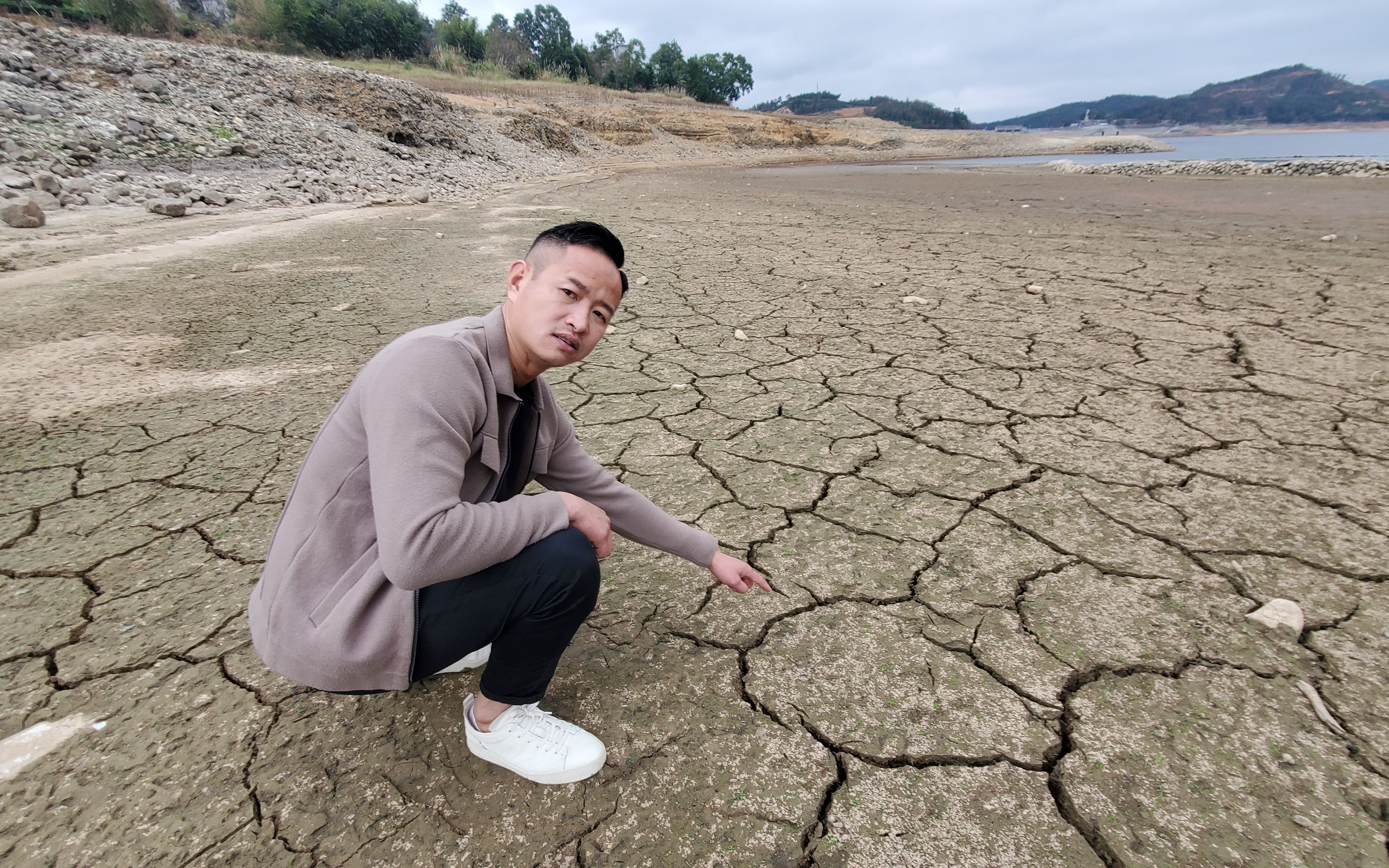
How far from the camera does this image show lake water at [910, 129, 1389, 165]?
64.7 ft

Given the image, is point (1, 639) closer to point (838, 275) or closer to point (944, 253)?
point (838, 275)

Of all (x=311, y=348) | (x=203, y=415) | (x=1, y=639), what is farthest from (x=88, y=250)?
(x=1, y=639)

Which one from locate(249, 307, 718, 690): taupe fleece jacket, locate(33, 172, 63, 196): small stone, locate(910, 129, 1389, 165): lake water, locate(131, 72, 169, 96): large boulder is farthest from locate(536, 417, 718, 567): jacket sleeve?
locate(910, 129, 1389, 165): lake water

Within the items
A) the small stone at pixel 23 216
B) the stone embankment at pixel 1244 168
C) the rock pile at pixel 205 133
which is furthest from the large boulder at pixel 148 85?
the stone embankment at pixel 1244 168

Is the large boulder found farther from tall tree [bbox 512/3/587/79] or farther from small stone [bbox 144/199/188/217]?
tall tree [bbox 512/3/587/79]

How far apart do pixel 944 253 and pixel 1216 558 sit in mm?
4029

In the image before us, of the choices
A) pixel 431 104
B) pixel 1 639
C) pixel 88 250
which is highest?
pixel 431 104

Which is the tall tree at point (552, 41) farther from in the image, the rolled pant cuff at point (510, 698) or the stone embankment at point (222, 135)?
the rolled pant cuff at point (510, 698)

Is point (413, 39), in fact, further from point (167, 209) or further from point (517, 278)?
point (517, 278)

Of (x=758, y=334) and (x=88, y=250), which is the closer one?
(x=758, y=334)

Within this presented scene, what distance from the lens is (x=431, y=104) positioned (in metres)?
14.6

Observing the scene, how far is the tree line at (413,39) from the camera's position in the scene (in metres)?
18.8

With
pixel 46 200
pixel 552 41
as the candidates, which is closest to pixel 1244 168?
pixel 46 200

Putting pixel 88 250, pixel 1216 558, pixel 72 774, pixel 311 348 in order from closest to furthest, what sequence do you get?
pixel 72 774 → pixel 1216 558 → pixel 311 348 → pixel 88 250
